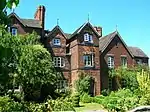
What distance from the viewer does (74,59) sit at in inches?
1681

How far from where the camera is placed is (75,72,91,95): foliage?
4003cm

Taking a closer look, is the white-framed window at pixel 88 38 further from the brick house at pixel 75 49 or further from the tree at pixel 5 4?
the tree at pixel 5 4

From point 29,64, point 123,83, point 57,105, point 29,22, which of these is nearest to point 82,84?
point 123,83

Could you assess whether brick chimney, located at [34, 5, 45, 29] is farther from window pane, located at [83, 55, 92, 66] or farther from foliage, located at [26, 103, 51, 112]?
foliage, located at [26, 103, 51, 112]

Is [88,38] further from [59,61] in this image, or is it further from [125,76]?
[125,76]

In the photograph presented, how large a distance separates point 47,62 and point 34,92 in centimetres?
559

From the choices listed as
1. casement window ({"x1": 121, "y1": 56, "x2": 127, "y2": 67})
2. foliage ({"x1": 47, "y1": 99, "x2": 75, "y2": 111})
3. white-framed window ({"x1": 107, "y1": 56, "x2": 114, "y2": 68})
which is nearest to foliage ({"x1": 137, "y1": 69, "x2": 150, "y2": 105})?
foliage ({"x1": 47, "y1": 99, "x2": 75, "y2": 111})

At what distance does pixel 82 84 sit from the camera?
4009cm

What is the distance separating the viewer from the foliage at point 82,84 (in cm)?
4003

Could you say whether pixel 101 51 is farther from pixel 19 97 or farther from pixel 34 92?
pixel 19 97

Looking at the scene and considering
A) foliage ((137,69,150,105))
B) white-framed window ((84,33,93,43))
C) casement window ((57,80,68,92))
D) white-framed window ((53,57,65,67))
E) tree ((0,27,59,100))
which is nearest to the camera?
foliage ((137,69,150,105))

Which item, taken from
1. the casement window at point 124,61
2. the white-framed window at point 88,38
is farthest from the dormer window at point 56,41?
the casement window at point 124,61

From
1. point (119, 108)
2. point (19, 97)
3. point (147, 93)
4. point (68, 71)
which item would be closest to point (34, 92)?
point (19, 97)

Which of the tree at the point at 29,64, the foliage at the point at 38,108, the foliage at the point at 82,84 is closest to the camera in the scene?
the foliage at the point at 38,108
